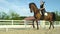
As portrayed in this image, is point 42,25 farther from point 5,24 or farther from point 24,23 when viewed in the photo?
point 5,24

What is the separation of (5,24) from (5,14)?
3218 cm

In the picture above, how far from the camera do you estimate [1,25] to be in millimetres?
17281

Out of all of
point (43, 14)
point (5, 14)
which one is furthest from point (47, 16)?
point (5, 14)

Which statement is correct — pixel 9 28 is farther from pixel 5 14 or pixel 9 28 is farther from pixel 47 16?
pixel 5 14

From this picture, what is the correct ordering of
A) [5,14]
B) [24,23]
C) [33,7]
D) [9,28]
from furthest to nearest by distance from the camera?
[5,14]
[24,23]
[9,28]
[33,7]

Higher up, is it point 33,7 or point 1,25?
point 33,7

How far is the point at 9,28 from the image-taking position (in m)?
16.5

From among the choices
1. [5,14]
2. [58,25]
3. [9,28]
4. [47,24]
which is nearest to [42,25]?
[47,24]

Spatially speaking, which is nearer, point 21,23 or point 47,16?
point 47,16

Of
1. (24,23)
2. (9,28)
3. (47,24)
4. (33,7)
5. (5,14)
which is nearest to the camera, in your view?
(33,7)

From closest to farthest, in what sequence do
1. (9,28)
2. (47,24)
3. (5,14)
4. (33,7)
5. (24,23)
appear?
1. (33,7)
2. (9,28)
3. (24,23)
4. (47,24)
5. (5,14)

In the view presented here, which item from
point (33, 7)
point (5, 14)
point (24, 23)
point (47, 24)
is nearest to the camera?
point (33, 7)

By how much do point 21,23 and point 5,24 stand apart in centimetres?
158

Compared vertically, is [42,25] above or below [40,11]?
below
